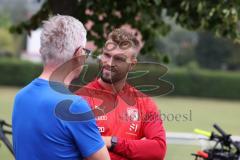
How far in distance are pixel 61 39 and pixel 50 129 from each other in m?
0.44

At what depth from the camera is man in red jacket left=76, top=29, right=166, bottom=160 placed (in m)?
3.93

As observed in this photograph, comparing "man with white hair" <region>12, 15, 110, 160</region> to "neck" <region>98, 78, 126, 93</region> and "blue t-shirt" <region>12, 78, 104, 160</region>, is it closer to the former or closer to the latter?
"blue t-shirt" <region>12, 78, 104, 160</region>

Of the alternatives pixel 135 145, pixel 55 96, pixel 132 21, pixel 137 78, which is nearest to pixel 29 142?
pixel 55 96

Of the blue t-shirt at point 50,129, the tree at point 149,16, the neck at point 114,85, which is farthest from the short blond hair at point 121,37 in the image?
the tree at point 149,16

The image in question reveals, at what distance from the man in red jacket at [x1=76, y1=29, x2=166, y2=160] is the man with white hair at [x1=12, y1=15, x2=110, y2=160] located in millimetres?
847

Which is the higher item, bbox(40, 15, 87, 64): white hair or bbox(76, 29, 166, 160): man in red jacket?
bbox(40, 15, 87, 64): white hair

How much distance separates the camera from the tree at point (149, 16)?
8477mm

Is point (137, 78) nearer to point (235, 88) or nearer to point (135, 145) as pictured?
point (135, 145)

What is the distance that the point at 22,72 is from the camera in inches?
1797

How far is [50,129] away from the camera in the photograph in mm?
3043

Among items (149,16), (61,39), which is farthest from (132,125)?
(149,16)

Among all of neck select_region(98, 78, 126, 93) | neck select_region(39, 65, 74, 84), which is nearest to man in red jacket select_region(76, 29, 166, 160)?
neck select_region(98, 78, 126, 93)

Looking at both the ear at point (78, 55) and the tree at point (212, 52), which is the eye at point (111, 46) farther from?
the tree at point (212, 52)

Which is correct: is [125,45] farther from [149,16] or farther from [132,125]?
[149,16]
